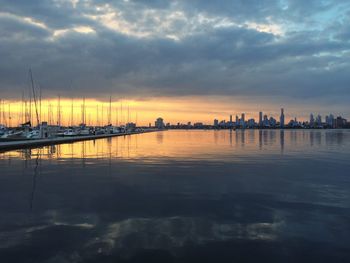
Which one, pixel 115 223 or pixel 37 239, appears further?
pixel 115 223

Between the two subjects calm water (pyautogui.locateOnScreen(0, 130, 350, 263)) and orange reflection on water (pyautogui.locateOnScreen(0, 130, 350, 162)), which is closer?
calm water (pyautogui.locateOnScreen(0, 130, 350, 263))

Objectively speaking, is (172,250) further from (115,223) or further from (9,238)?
(9,238)

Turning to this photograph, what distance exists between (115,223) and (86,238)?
54.9 inches

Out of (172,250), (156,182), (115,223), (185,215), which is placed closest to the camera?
(172,250)

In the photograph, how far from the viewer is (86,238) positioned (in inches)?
339

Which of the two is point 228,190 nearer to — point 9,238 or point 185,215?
point 185,215

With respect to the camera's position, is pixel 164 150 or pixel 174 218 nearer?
pixel 174 218

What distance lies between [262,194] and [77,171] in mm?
12212

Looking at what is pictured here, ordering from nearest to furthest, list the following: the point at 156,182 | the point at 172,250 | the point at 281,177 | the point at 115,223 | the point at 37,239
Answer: the point at 172,250, the point at 37,239, the point at 115,223, the point at 156,182, the point at 281,177

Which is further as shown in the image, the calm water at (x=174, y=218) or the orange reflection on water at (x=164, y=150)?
the orange reflection on water at (x=164, y=150)

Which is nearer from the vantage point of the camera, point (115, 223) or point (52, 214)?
point (115, 223)

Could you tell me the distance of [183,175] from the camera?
63.9ft


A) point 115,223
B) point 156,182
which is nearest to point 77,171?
point 156,182

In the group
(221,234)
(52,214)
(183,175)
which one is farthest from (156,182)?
(221,234)
